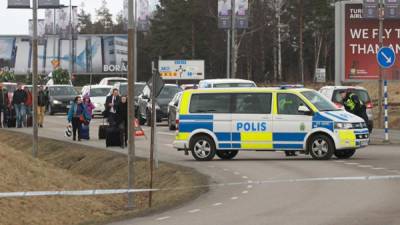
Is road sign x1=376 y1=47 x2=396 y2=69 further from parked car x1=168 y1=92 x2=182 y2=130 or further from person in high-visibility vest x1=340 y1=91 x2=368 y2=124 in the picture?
parked car x1=168 y1=92 x2=182 y2=130

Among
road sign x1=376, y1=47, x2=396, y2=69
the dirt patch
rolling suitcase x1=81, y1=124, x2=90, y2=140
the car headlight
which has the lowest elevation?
the dirt patch

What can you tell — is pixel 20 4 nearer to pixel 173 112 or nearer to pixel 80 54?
pixel 173 112

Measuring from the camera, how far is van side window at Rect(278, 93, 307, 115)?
71.6ft

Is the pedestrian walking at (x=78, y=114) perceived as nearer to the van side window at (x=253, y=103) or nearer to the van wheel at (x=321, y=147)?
the van side window at (x=253, y=103)

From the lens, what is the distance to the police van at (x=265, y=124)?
21.6 m

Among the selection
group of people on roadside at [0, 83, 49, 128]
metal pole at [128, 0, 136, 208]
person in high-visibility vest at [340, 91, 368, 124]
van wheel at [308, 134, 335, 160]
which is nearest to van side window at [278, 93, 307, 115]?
van wheel at [308, 134, 335, 160]

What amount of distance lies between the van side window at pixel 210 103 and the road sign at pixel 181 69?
48.5 m

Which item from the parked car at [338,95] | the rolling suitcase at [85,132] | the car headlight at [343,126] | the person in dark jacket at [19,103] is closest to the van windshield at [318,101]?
the car headlight at [343,126]

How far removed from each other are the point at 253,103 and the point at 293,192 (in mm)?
6681

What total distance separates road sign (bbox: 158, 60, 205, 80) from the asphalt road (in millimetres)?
47473

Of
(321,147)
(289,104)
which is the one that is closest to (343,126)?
(321,147)

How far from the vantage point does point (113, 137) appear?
90.9 ft

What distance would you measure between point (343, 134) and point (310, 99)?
1230 mm

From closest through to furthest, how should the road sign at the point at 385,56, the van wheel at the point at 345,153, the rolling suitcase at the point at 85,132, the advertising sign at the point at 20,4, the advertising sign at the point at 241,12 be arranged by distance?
1. the van wheel at the point at 345,153
2. the advertising sign at the point at 20,4
3. the road sign at the point at 385,56
4. the rolling suitcase at the point at 85,132
5. the advertising sign at the point at 241,12
